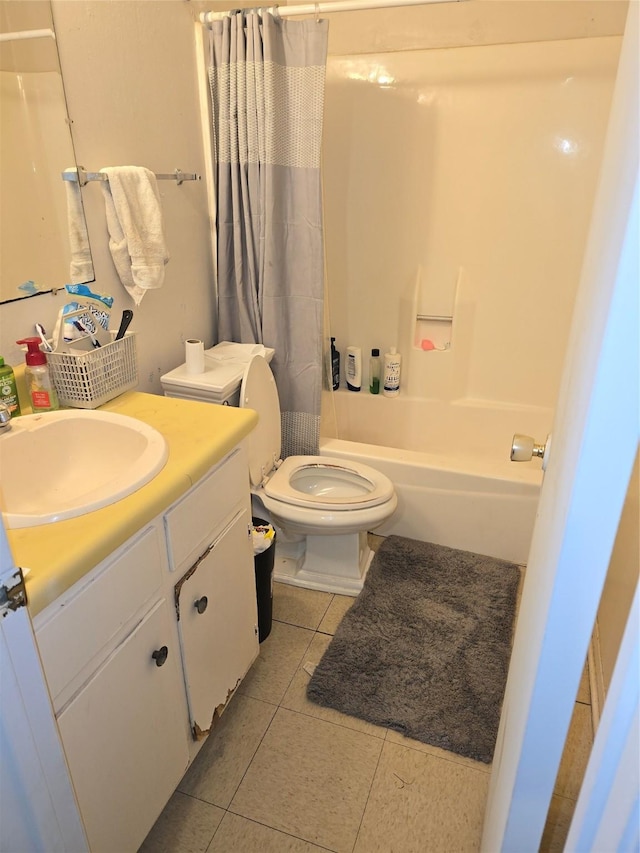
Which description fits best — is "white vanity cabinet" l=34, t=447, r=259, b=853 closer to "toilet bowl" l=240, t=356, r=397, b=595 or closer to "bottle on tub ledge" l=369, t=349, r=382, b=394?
"toilet bowl" l=240, t=356, r=397, b=595

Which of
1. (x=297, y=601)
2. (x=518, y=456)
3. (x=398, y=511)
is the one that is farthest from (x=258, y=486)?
(x=518, y=456)

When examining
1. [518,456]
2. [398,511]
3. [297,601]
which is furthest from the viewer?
[398,511]

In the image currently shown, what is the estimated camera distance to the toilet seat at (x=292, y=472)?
75.8 inches

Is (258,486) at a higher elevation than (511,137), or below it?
below

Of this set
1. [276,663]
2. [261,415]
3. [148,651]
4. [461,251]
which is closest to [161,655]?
[148,651]

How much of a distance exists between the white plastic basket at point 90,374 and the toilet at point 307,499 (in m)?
0.36

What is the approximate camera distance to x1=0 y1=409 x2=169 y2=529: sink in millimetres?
1150

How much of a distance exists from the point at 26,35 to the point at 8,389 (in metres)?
0.80

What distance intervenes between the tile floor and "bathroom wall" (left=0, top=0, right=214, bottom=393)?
42.8 inches

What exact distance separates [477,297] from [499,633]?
4.79ft

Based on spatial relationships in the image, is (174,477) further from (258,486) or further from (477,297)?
(477,297)

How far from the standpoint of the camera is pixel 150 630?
3.72 feet

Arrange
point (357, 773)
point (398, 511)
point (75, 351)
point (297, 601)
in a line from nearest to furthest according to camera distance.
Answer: point (75, 351)
point (357, 773)
point (297, 601)
point (398, 511)

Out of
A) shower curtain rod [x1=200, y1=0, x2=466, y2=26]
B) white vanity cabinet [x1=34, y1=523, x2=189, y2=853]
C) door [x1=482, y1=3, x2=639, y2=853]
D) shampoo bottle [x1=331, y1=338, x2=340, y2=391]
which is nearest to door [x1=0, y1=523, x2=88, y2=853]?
white vanity cabinet [x1=34, y1=523, x2=189, y2=853]
